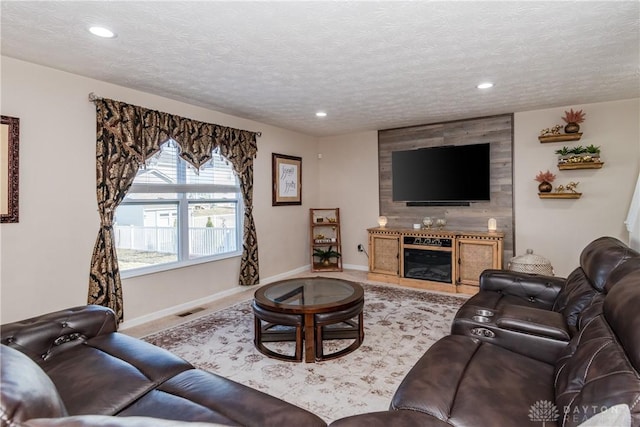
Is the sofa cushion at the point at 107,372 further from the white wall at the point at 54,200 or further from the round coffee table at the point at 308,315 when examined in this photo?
the white wall at the point at 54,200

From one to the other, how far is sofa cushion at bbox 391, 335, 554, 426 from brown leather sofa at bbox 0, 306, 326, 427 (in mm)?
445

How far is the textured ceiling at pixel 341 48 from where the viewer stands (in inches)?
79.7

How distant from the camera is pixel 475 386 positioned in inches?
57.0

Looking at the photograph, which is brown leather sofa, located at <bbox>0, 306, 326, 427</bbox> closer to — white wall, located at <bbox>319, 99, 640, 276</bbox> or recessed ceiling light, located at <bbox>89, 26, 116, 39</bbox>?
recessed ceiling light, located at <bbox>89, 26, 116, 39</bbox>

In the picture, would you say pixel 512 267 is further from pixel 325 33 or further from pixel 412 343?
pixel 325 33

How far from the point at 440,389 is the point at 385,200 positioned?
4.50m

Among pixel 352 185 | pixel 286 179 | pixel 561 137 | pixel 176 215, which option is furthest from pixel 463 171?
pixel 176 215

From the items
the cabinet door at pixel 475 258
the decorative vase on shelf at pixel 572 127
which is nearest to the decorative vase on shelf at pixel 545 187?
the decorative vase on shelf at pixel 572 127

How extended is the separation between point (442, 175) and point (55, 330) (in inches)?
189

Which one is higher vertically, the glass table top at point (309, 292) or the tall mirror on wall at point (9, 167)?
the tall mirror on wall at point (9, 167)

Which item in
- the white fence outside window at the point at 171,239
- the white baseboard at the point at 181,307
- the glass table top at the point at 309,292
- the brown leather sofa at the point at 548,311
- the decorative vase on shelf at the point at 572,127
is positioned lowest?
the white baseboard at the point at 181,307

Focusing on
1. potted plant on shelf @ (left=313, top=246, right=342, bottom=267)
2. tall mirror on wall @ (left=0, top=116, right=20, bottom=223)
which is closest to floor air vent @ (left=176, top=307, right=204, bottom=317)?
tall mirror on wall @ (left=0, top=116, right=20, bottom=223)

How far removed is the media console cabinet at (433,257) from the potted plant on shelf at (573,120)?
1.51 meters

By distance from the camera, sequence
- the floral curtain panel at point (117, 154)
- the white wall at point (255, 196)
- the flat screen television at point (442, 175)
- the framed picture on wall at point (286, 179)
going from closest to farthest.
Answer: the white wall at point (255, 196)
the floral curtain panel at point (117, 154)
the flat screen television at point (442, 175)
the framed picture on wall at point (286, 179)
